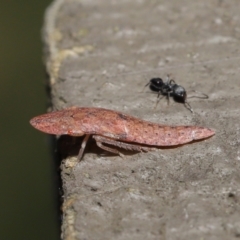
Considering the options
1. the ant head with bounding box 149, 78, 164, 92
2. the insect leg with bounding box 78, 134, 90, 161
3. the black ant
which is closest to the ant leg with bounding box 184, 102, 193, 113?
the black ant

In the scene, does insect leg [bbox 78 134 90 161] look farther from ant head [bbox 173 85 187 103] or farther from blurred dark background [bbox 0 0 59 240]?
blurred dark background [bbox 0 0 59 240]

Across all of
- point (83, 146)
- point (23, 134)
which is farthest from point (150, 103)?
point (23, 134)

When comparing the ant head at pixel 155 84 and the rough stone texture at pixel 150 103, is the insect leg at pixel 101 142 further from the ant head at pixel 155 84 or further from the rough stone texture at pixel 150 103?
the ant head at pixel 155 84

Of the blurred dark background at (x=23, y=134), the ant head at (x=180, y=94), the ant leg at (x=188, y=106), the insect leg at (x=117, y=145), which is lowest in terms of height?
the blurred dark background at (x=23, y=134)

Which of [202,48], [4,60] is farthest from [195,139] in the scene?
[4,60]

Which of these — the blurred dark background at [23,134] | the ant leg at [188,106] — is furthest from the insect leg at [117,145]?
the blurred dark background at [23,134]
